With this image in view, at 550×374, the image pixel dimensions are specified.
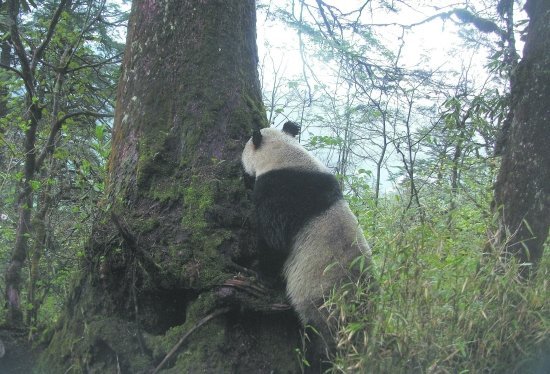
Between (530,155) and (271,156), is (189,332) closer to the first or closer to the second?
(271,156)

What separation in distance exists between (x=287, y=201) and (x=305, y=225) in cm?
26

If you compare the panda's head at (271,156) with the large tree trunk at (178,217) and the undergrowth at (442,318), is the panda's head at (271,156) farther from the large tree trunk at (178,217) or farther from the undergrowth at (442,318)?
the undergrowth at (442,318)

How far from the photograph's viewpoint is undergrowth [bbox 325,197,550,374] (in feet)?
9.19

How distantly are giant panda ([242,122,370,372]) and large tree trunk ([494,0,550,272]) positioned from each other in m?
1.22

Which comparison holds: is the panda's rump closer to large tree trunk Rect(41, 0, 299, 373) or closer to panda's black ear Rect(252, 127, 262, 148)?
large tree trunk Rect(41, 0, 299, 373)

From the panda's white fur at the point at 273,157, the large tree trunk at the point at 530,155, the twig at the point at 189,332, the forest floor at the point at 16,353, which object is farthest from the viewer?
the panda's white fur at the point at 273,157

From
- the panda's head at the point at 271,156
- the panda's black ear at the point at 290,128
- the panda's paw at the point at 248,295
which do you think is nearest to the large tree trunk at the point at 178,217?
the panda's paw at the point at 248,295

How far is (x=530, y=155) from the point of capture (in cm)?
380

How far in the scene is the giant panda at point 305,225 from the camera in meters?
3.73

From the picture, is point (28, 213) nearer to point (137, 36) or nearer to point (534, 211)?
point (137, 36)

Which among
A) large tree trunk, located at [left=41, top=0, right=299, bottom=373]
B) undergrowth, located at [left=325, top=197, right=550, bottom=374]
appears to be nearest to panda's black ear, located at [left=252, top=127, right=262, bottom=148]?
large tree trunk, located at [left=41, top=0, right=299, bottom=373]

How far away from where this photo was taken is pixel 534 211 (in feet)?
12.1

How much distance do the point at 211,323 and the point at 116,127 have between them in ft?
6.98

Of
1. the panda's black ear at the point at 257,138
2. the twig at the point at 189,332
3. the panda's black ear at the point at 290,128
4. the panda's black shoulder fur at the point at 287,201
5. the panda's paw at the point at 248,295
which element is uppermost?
the panda's black ear at the point at 290,128
